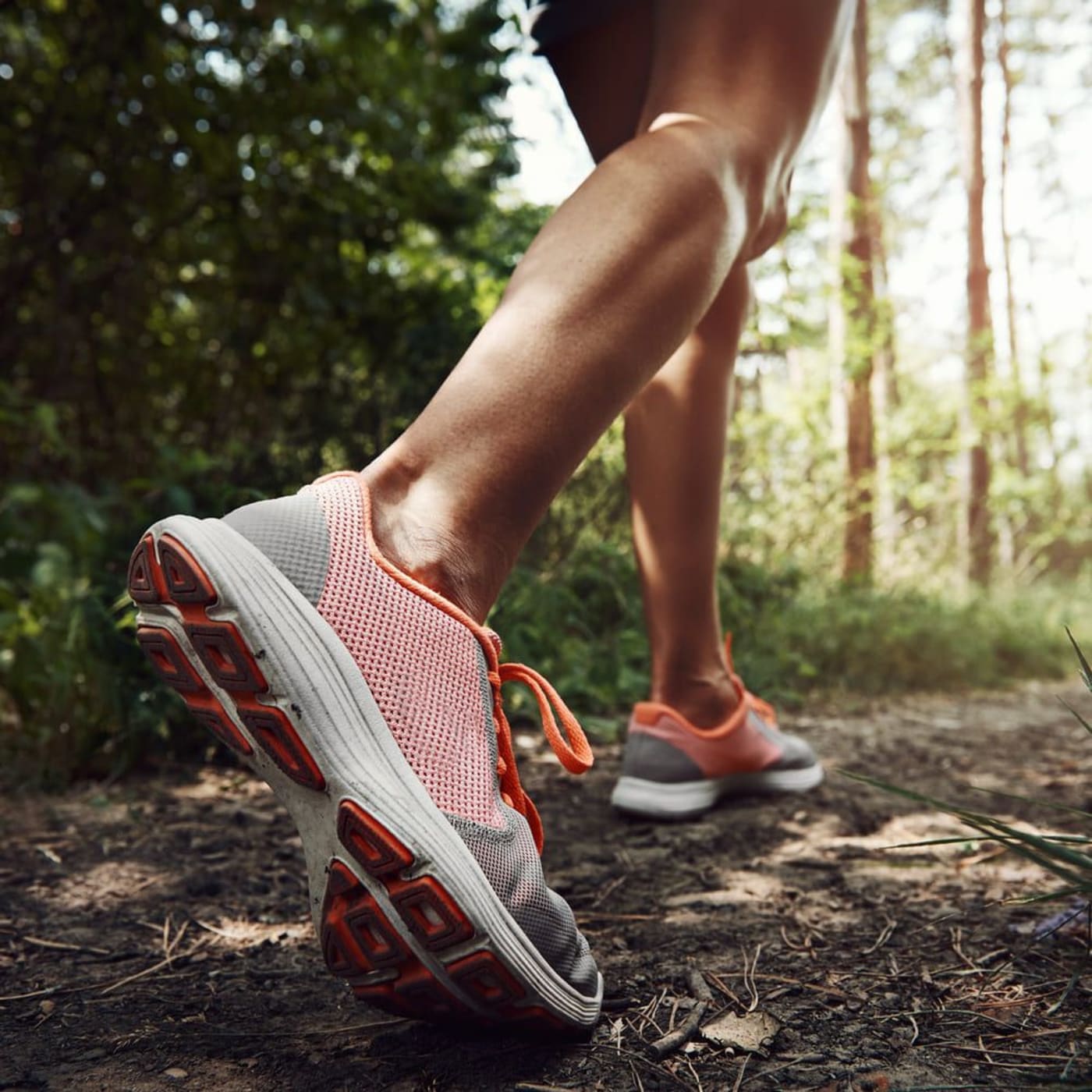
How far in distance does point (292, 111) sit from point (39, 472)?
5.90 ft

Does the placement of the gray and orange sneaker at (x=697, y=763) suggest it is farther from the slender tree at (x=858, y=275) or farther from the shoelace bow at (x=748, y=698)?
the slender tree at (x=858, y=275)

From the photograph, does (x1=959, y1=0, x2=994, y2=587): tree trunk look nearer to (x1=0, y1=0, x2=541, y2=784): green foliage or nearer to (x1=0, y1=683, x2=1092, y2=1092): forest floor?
(x1=0, y1=0, x2=541, y2=784): green foliage

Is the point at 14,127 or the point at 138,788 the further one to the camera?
the point at 14,127

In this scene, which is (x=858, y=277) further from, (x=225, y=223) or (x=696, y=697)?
(x=696, y=697)

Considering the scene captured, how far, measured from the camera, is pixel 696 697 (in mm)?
1761

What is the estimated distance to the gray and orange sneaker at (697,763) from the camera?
1.68 meters

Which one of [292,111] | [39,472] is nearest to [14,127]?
[292,111]

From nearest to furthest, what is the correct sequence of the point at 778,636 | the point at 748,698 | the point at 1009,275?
1. the point at 748,698
2. the point at 778,636
3. the point at 1009,275

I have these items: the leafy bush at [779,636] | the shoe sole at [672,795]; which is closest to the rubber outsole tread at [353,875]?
the shoe sole at [672,795]

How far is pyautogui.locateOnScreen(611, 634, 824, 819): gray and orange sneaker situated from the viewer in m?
1.68

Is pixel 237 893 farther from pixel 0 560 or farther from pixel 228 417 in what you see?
pixel 228 417

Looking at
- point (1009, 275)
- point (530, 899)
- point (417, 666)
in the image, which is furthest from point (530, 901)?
point (1009, 275)

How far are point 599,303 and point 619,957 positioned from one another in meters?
0.70

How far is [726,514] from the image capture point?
14.9 ft
